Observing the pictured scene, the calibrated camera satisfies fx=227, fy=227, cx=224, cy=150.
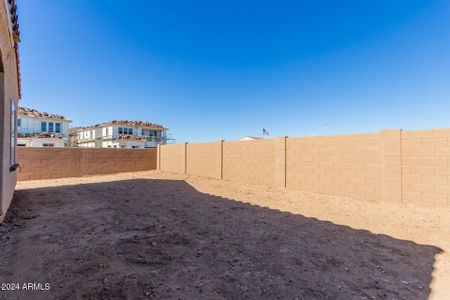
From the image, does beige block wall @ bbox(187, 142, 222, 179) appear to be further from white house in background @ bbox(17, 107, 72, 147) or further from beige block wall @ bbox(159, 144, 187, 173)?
white house in background @ bbox(17, 107, 72, 147)

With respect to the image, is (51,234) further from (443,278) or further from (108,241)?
(443,278)

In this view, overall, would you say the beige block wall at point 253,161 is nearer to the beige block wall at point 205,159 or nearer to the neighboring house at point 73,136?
the beige block wall at point 205,159

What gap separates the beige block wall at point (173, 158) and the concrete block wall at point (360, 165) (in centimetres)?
540

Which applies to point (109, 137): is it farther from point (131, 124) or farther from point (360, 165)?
point (360, 165)

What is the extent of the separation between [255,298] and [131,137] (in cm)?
3327

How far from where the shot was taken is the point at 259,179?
1120 cm

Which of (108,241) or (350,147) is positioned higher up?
(350,147)

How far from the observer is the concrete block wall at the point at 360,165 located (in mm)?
6375

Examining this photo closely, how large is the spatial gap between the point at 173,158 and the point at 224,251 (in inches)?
564

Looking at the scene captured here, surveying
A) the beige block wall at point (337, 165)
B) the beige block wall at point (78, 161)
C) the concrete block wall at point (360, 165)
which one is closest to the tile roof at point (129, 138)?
the beige block wall at point (78, 161)

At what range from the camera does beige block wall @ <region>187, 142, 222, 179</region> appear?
1362cm

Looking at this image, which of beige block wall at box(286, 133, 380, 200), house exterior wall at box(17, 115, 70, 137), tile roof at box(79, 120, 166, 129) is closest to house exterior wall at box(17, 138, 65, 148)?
house exterior wall at box(17, 115, 70, 137)

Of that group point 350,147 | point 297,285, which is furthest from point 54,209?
point 350,147

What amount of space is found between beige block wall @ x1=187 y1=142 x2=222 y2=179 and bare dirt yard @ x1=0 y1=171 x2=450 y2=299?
22.2 feet
